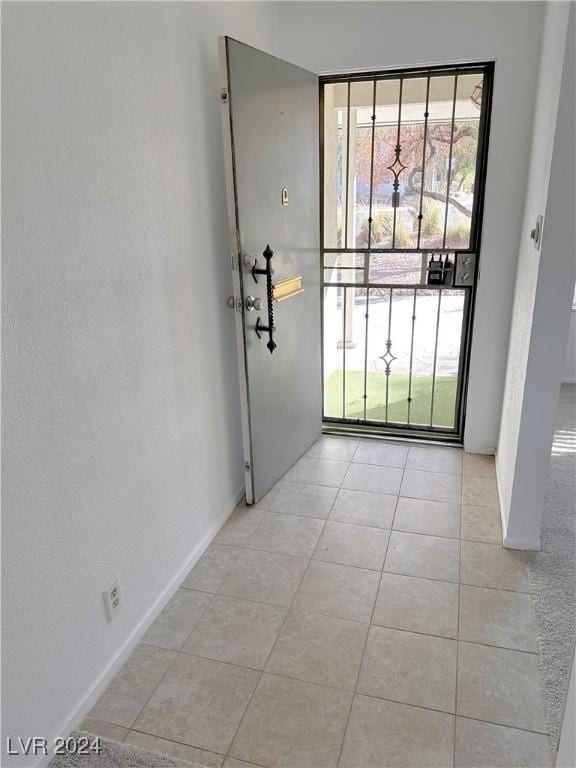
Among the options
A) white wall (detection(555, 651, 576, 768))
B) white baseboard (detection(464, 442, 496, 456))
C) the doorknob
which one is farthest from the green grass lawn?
white wall (detection(555, 651, 576, 768))

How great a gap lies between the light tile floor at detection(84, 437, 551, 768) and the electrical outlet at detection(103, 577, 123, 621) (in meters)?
0.20

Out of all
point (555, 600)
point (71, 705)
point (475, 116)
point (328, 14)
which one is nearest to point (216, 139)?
point (328, 14)

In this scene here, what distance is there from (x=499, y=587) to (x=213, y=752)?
3.86 ft

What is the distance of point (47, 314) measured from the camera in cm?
129

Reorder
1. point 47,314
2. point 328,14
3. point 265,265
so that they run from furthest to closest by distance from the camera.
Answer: point 328,14
point 265,265
point 47,314

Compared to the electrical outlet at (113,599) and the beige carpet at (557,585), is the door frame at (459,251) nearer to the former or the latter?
the beige carpet at (557,585)

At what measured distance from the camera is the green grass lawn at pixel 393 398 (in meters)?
3.54

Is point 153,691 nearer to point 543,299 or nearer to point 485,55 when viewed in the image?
point 543,299

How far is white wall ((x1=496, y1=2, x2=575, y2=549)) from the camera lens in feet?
5.78

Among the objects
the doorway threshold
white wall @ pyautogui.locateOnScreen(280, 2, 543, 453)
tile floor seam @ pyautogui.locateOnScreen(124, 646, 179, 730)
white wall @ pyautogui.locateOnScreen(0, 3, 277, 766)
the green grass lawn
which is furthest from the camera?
the green grass lawn

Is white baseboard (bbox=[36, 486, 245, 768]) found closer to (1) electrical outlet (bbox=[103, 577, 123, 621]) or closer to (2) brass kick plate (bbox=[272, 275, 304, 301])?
(1) electrical outlet (bbox=[103, 577, 123, 621])

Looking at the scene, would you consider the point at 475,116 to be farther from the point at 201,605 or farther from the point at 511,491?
the point at 201,605

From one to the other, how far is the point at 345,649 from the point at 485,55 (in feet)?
8.73

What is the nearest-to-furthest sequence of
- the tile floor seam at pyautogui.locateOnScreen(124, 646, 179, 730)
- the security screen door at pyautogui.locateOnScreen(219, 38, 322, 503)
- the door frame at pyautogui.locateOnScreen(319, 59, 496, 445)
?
the tile floor seam at pyautogui.locateOnScreen(124, 646, 179, 730) → the security screen door at pyautogui.locateOnScreen(219, 38, 322, 503) → the door frame at pyautogui.locateOnScreen(319, 59, 496, 445)
